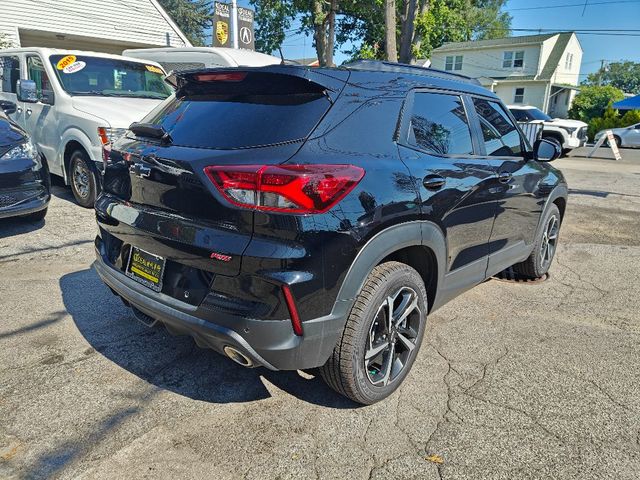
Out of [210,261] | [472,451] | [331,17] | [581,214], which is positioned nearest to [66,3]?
[331,17]

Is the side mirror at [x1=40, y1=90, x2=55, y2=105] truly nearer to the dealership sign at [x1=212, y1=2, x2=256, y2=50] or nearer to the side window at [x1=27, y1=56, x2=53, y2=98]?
the side window at [x1=27, y1=56, x2=53, y2=98]

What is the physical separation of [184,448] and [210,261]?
0.92 m

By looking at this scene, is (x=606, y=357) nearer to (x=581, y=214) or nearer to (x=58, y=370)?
(x=58, y=370)

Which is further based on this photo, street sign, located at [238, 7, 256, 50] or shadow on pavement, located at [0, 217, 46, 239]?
street sign, located at [238, 7, 256, 50]

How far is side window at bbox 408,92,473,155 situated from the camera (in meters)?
2.92

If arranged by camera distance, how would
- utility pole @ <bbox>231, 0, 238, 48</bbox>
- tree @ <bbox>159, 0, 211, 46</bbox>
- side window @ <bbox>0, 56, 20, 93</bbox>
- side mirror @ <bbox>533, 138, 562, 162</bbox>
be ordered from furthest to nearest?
1. tree @ <bbox>159, 0, 211, 46</bbox>
2. utility pole @ <bbox>231, 0, 238, 48</bbox>
3. side window @ <bbox>0, 56, 20, 93</bbox>
4. side mirror @ <bbox>533, 138, 562, 162</bbox>

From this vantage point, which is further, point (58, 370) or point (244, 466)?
point (58, 370)

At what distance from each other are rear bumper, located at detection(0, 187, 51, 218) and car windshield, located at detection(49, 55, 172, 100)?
195cm

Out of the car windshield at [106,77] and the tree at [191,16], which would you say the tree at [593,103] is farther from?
the tree at [191,16]

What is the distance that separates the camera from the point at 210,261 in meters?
2.31

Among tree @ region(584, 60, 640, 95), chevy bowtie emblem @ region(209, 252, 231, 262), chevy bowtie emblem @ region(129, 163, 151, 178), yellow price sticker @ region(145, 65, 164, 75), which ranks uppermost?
tree @ region(584, 60, 640, 95)

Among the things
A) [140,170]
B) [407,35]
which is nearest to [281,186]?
[140,170]

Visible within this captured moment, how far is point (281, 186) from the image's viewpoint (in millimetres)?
2191

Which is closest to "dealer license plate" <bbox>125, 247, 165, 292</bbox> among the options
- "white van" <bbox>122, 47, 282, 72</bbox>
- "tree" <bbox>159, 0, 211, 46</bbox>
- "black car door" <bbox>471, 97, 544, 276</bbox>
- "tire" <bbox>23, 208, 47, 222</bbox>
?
"black car door" <bbox>471, 97, 544, 276</bbox>
